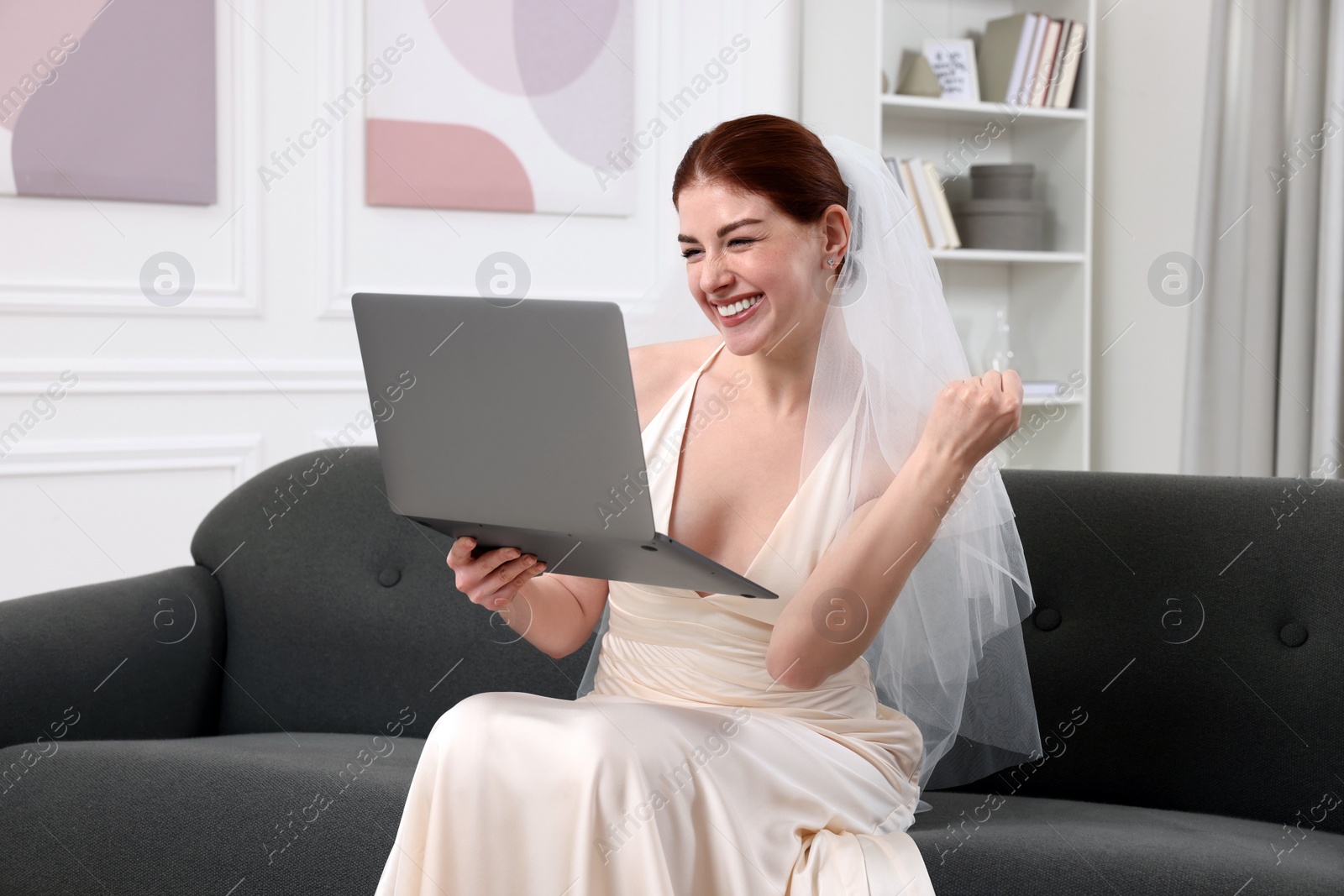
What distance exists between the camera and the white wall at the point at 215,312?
8.88 ft

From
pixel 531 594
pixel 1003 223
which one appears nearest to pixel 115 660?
pixel 531 594

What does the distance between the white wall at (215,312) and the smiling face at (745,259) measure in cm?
174

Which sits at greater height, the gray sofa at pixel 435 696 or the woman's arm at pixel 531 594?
the woman's arm at pixel 531 594

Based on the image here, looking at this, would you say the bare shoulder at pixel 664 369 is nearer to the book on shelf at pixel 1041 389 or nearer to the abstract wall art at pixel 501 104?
the abstract wall art at pixel 501 104

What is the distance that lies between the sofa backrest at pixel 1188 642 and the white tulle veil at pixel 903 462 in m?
0.18

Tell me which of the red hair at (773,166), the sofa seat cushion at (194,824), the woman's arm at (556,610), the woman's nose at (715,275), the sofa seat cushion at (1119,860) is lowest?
the sofa seat cushion at (194,824)

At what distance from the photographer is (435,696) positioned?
1919 mm

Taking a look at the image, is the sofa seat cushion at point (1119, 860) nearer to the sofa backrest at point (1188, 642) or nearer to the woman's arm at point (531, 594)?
the sofa backrest at point (1188, 642)

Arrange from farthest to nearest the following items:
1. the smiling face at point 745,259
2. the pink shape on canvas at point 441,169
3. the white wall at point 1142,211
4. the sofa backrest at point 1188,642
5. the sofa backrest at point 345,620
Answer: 1. the white wall at point 1142,211
2. the pink shape on canvas at point 441,169
3. the sofa backrest at point 345,620
4. the sofa backrest at point 1188,642
5. the smiling face at point 745,259

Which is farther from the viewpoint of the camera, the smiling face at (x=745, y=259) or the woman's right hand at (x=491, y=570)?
the smiling face at (x=745, y=259)

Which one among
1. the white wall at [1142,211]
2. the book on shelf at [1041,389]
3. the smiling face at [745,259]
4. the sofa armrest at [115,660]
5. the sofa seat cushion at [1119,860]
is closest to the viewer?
the sofa seat cushion at [1119,860]

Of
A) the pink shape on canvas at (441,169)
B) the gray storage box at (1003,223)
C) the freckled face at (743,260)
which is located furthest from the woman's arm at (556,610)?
the gray storage box at (1003,223)

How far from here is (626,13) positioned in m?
3.25

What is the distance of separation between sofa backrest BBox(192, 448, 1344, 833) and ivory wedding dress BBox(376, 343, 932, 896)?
1.43ft
